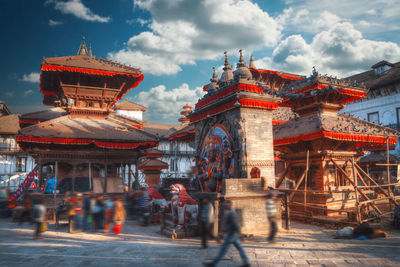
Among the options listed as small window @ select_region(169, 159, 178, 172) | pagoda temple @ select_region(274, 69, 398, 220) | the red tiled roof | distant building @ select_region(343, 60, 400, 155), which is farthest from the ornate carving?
the red tiled roof

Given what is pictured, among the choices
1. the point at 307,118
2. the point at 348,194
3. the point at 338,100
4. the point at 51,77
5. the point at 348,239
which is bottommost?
the point at 348,239

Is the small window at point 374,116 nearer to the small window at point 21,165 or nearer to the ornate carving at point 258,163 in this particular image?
the ornate carving at point 258,163

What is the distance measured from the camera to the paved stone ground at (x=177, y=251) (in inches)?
291

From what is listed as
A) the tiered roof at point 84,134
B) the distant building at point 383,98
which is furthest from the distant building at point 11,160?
the distant building at point 383,98

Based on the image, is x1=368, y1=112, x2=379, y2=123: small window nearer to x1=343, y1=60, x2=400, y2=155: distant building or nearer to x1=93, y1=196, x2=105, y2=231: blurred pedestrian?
x1=343, y1=60, x2=400, y2=155: distant building

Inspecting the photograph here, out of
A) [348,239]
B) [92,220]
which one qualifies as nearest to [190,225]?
[92,220]

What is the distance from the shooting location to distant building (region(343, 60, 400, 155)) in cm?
2783

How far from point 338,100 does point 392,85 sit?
16.4 m

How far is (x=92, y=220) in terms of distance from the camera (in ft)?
39.3

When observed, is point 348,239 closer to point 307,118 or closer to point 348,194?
point 348,194

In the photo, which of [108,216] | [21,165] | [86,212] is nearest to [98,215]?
[108,216]

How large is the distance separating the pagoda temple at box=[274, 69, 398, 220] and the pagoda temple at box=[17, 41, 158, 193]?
337 inches

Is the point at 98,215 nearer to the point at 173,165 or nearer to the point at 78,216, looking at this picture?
the point at 78,216

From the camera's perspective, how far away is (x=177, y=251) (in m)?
8.51
